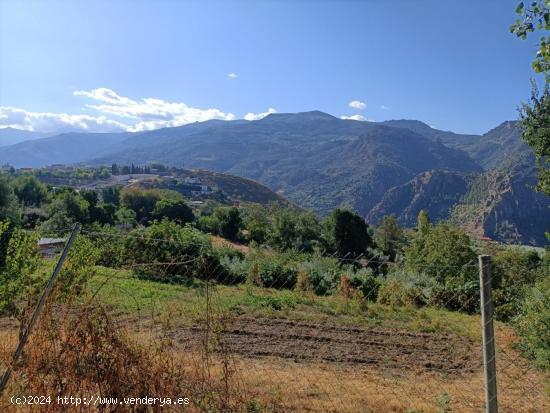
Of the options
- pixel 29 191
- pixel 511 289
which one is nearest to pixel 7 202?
pixel 511 289

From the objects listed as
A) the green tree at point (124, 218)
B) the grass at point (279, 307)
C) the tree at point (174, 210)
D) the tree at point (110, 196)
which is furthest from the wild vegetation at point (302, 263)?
the tree at point (110, 196)

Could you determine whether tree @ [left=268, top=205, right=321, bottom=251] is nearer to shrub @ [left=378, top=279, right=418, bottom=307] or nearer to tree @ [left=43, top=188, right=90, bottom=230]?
tree @ [left=43, top=188, right=90, bottom=230]

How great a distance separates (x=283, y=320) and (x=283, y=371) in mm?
3364

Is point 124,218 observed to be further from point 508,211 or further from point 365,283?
point 508,211

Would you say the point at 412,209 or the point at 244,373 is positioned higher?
the point at 244,373

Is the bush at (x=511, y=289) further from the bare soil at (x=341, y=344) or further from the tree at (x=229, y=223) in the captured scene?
the tree at (x=229, y=223)

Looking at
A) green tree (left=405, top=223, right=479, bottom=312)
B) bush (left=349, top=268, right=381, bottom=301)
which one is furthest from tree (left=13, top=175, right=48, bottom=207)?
bush (left=349, top=268, right=381, bottom=301)

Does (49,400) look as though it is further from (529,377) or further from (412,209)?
(412,209)

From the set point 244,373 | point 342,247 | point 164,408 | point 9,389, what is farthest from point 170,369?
point 342,247

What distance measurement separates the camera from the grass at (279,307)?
31.6ft

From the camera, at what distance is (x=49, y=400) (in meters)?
3.22

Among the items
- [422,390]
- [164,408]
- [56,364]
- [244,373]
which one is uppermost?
[56,364]

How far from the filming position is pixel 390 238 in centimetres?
3819

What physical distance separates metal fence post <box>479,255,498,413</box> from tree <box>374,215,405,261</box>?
34423 millimetres
